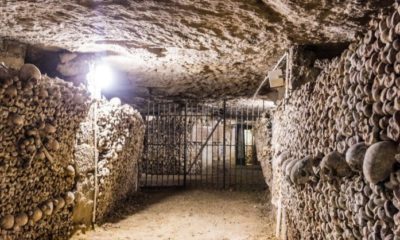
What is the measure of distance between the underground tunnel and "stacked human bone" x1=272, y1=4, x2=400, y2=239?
0.03 ft

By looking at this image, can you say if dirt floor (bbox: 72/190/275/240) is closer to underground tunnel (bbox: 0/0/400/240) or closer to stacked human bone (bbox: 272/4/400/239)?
underground tunnel (bbox: 0/0/400/240)

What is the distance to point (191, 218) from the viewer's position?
21.0 feet

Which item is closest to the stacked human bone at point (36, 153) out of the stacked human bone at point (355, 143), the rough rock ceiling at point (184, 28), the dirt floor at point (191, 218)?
the rough rock ceiling at point (184, 28)

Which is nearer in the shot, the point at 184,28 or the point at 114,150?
the point at 184,28

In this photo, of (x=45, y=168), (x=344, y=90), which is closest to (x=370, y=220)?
(x=344, y=90)

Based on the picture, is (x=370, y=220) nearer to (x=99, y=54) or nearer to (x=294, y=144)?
(x=294, y=144)

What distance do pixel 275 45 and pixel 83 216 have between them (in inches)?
136

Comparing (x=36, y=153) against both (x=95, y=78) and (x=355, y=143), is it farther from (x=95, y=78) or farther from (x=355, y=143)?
(x=355, y=143)

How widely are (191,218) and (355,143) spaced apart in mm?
4544

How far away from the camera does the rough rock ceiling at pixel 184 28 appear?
10.6 feet

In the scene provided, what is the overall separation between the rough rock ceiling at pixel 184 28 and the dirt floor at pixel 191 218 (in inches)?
98.6

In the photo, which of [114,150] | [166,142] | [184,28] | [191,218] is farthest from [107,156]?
[166,142]

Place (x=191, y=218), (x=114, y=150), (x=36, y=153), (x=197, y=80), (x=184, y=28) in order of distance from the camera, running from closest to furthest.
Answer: (x=36, y=153), (x=184, y=28), (x=114, y=150), (x=191, y=218), (x=197, y=80)

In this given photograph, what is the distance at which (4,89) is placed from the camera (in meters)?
3.20
